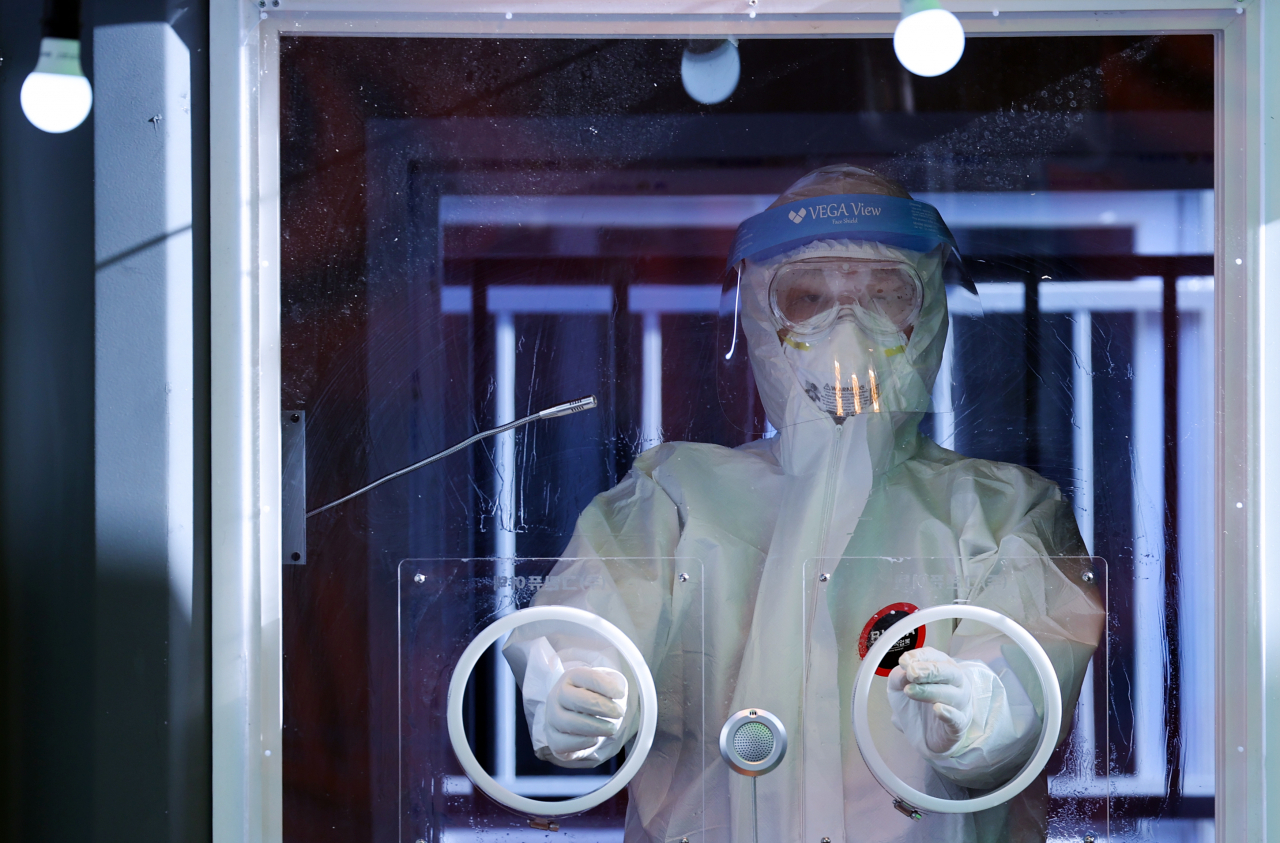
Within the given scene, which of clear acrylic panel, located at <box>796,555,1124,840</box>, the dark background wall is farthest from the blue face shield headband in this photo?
the dark background wall

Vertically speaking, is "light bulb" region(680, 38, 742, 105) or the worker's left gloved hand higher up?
"light bulb" region(680, 38, 742, 105)

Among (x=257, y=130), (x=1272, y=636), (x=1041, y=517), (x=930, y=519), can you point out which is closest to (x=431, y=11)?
(x=257, y=130)

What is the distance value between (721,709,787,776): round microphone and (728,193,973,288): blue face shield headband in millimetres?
598

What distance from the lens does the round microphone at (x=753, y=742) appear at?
1.17m

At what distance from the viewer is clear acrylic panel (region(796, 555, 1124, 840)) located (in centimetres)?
118

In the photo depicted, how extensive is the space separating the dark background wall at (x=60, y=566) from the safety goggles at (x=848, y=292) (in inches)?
33.4

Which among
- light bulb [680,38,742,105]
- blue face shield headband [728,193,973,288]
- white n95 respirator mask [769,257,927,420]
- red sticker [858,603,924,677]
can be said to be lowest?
red sticker [858,603,924,677]

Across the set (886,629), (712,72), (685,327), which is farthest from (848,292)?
(886,629)

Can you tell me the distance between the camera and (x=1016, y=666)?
3.81ft

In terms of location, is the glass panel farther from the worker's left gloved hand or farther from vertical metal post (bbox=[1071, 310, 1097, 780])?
the worker's left gloved hand

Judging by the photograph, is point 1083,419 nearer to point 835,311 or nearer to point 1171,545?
point 1171,545

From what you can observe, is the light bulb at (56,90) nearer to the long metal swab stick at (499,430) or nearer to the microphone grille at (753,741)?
the long metal swab stick at (499,430)

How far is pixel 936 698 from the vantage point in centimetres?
110

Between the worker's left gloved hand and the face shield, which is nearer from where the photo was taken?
the worker's left gloved hand
